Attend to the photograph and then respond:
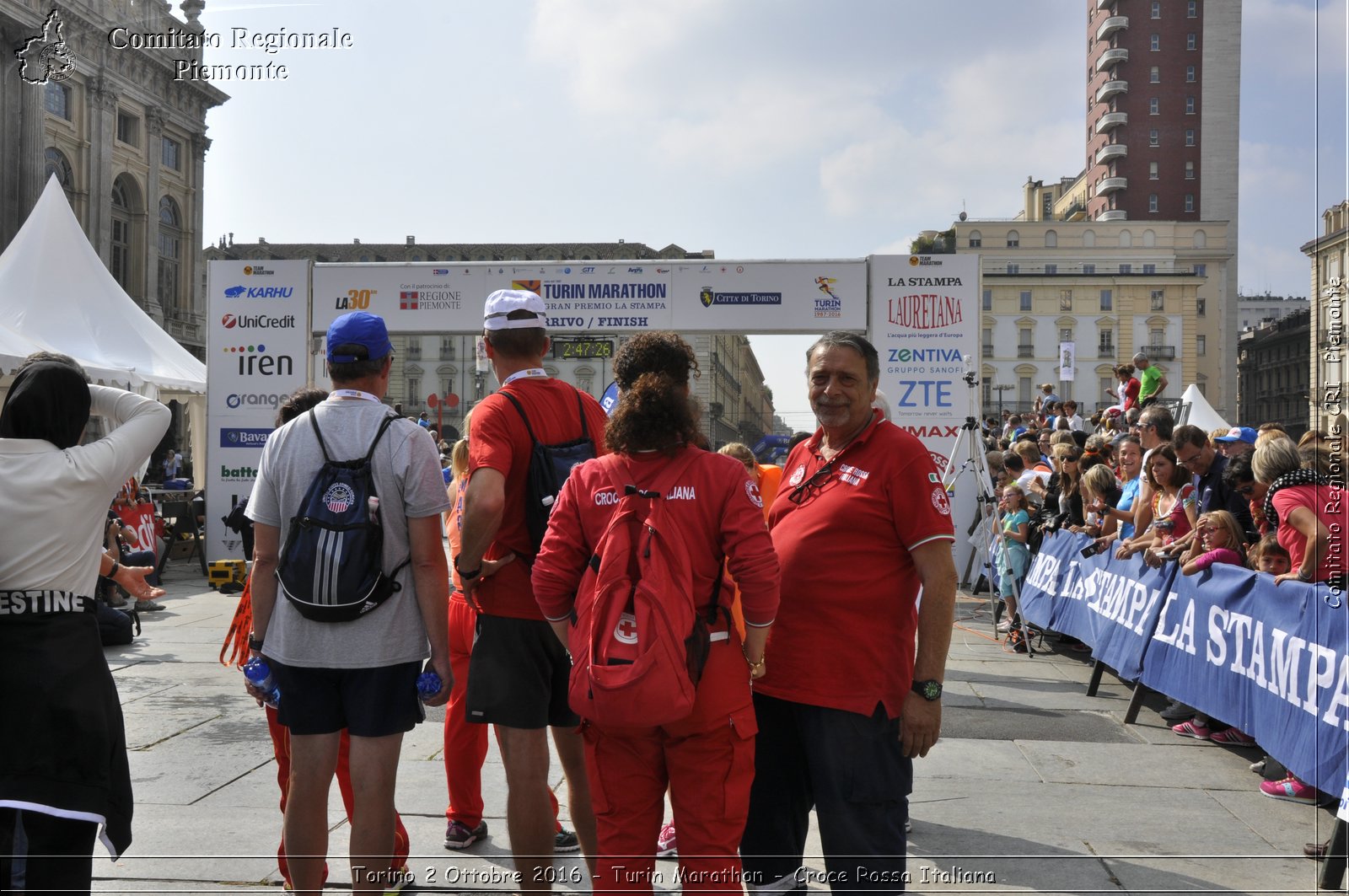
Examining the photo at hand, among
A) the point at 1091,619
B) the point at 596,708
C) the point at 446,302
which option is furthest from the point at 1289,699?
the point at 446,302

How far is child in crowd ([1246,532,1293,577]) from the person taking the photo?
18.9 ft

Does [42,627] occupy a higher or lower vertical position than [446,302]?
lower

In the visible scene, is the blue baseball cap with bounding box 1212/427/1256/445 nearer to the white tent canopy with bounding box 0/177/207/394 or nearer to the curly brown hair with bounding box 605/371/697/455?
the curly brown hair with bounding box 605/371/697/455

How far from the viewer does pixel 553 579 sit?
3.01m

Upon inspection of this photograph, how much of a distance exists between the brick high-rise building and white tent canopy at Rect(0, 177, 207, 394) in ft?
286

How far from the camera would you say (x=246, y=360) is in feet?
49.0

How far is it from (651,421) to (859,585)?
0.78 meters

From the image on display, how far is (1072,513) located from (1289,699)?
5502 millimetres

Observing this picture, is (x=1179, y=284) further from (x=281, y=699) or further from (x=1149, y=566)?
(x=281, y=699)

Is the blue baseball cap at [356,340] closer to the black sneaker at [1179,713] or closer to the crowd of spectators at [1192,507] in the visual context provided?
the crowd of spectators at [1192,507]

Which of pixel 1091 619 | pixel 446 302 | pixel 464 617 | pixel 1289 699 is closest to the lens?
pixel 464 617

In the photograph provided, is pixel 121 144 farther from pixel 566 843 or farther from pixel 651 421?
pixel 651 421

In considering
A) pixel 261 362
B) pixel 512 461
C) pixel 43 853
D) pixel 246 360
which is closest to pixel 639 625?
pixel 512 461

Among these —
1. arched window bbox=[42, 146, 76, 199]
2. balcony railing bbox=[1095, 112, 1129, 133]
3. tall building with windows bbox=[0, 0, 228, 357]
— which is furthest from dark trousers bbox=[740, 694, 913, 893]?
balcony railing bbox=[1095, 112, 1129, 133]
